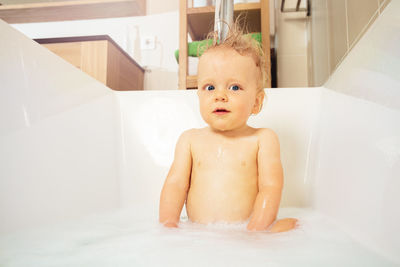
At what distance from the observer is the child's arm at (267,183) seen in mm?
636

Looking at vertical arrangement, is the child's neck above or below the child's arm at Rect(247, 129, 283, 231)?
above

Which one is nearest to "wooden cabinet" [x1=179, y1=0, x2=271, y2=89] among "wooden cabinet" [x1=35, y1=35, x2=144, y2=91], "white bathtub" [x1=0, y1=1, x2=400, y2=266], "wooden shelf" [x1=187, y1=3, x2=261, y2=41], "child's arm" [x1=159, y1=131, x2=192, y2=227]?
"wooden shelf" [x1=187, y1=3, x2=261, y2=41]

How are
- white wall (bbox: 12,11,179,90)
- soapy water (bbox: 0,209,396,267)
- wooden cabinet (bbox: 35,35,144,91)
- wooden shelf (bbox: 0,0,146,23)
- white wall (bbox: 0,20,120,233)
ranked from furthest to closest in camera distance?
white wall (bbox: 12,11,179,90) → wooden shelf (bbox: 0,0,146,23) → wooden cabinet (bbox: 35,35,144,91) → white wall (bbox: 0,20,120,233) → soapy water (bbox: 0,209,396,267)

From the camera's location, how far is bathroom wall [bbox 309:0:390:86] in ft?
2.43

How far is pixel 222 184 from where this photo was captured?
722 mm

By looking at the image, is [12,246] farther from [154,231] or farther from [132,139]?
[132,139]

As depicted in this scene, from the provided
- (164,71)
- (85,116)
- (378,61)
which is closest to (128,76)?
(164,71)

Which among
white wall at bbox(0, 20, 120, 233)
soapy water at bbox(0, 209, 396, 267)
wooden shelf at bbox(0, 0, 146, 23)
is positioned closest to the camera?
soapy water at bbox(0, 209, 396, 267)

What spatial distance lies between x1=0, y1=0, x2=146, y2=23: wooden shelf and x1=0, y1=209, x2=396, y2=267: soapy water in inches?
82.7

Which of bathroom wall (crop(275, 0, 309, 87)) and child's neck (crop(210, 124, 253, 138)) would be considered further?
bathroom wall (crop(275, 0, 309, 87))

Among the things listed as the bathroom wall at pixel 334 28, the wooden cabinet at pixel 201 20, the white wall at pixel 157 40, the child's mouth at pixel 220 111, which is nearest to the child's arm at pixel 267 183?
the child's mouth at pixel 220 111

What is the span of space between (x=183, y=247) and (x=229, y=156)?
314mm

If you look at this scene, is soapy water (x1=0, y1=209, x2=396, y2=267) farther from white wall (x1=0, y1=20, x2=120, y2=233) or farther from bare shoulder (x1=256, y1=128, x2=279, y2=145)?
bare shoulder (x1=256, y1=128, x2=279, y2=145)

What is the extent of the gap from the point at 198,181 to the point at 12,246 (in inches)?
15.8
